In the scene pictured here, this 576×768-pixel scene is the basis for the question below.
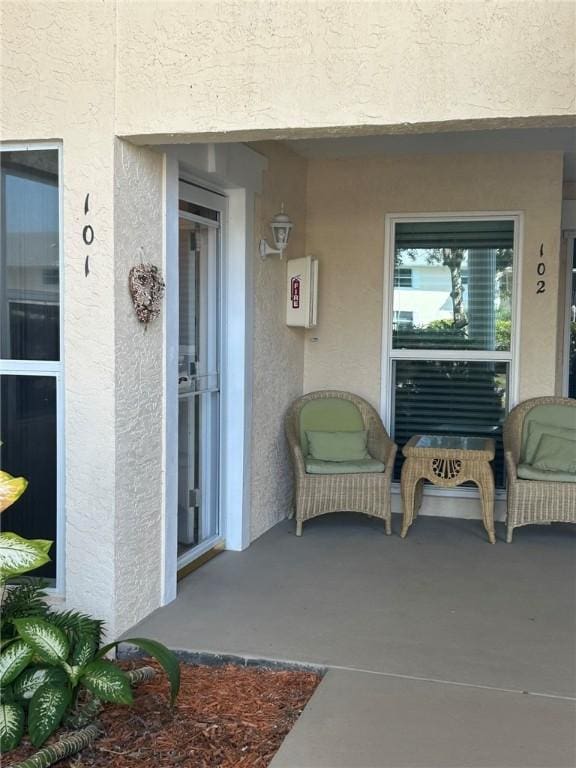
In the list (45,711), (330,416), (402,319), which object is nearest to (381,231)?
(402,319)

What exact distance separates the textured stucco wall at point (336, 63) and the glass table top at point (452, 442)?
303cm

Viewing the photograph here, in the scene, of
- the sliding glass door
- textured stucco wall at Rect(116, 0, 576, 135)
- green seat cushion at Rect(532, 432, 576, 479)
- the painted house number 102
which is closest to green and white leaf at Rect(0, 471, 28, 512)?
textured stucco wall at Rect(116, 0, 576, 135)

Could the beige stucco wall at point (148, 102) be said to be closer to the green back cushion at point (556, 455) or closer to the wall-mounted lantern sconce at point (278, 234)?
the wall-mounted lantern sconce at point (278, 234)

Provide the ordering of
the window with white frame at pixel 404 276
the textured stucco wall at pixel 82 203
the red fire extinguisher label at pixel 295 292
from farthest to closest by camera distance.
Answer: the window with white frame at pixel 404 276 → the red fire extinguisher label at pixel 295 292 → the textured stucco wall at pixel 82 203

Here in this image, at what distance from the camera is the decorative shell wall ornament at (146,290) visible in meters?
3.85

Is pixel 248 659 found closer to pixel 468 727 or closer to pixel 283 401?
pixel 468 727

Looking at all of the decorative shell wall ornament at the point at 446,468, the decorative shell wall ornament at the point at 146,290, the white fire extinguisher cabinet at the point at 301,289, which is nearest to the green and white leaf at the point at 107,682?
the decorative shell wall ornament at the point at 146,290

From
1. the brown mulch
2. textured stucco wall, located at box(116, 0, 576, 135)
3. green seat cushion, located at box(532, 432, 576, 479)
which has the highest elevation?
textured stucco wall, located at box(116, 0, 576, 135)

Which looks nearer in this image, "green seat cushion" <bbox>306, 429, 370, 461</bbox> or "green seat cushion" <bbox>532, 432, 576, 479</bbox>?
"green seat cushion" <bbox>532, 432, 576, 479</bbox>

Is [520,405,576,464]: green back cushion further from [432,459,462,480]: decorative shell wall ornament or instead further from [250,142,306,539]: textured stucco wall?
[250,142,306,539]: textured stucco wall

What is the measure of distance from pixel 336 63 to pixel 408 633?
8.55 feet

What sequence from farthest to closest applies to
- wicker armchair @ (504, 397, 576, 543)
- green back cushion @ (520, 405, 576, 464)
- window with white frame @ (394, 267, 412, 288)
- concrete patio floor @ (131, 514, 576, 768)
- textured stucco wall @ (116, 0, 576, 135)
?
window with white frame @ (394, 267, 412, 288)
green back cushion @ (520, 405, 576, 464)
wicker armchair @ (504, 397, 576, 543)
textured stucco wall @ (116, 0, 576, 135)
concrete patio floor @ (131, 514, 576, 768)

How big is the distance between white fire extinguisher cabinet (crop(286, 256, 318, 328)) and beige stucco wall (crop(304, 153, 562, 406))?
1.64 feet

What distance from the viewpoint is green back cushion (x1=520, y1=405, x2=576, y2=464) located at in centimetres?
592
